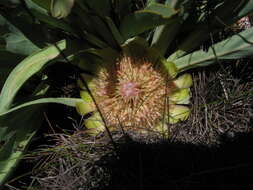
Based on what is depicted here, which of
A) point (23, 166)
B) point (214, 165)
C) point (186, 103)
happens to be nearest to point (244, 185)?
point (214, 165)

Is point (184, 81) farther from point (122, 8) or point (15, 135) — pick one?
point (15, 135)

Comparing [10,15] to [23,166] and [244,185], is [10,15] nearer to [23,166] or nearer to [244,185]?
[23,166]

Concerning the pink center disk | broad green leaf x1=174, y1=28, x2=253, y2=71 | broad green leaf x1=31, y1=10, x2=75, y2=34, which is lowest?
the pink center disk

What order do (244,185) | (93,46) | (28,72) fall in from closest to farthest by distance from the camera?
1. (28,72)
2. (244,185)
3. (93,46)

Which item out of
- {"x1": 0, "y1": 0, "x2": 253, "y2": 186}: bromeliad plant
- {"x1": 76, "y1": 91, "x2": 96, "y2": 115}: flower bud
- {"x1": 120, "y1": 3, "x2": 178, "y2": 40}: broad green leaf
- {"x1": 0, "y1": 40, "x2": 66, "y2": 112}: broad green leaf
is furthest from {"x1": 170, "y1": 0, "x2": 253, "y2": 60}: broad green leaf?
{"x1": 0, "y1": 40, "x2": 66, "y2": 112}: broad green leaf

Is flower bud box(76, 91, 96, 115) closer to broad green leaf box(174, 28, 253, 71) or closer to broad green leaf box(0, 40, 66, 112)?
broad green leaf box(0, 40, 66, 112)
